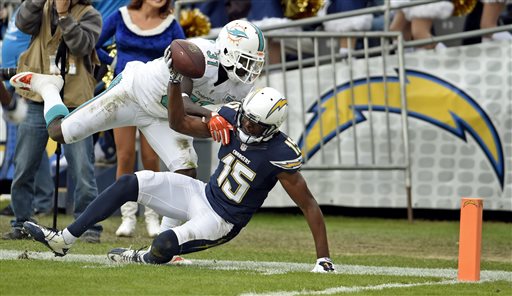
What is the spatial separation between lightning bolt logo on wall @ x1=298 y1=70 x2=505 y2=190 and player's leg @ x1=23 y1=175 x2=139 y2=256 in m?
5.03

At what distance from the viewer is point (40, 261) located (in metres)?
7.48

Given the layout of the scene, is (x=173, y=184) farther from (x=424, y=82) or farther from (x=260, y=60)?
(x=424, y=82)

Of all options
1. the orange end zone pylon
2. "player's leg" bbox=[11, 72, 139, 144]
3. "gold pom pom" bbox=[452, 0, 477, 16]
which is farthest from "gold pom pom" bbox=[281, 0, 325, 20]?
the orange end zone pylon

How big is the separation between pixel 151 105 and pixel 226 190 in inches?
42.0

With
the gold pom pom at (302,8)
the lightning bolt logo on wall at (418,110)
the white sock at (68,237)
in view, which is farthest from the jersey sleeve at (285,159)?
the gold pom pom at (302,8)

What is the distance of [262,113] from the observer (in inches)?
286

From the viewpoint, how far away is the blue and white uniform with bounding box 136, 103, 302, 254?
7453 millimetres

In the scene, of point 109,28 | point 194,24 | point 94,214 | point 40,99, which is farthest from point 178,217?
point 194,24

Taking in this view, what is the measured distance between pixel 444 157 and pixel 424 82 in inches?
30.3

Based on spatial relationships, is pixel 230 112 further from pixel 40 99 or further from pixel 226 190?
Answer: pixel 40 99

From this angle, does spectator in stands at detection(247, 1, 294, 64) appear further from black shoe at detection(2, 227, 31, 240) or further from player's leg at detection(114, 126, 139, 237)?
black shoe at detection(2, 227, 31, 240)

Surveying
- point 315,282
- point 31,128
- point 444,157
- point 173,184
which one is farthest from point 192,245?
point 444,157

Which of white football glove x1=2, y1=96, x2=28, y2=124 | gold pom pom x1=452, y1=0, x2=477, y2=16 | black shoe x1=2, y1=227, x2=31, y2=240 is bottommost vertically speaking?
black shoe x1=2, y1=227, x2=31, y2=240

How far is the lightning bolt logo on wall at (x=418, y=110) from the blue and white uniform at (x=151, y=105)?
4024 mm
